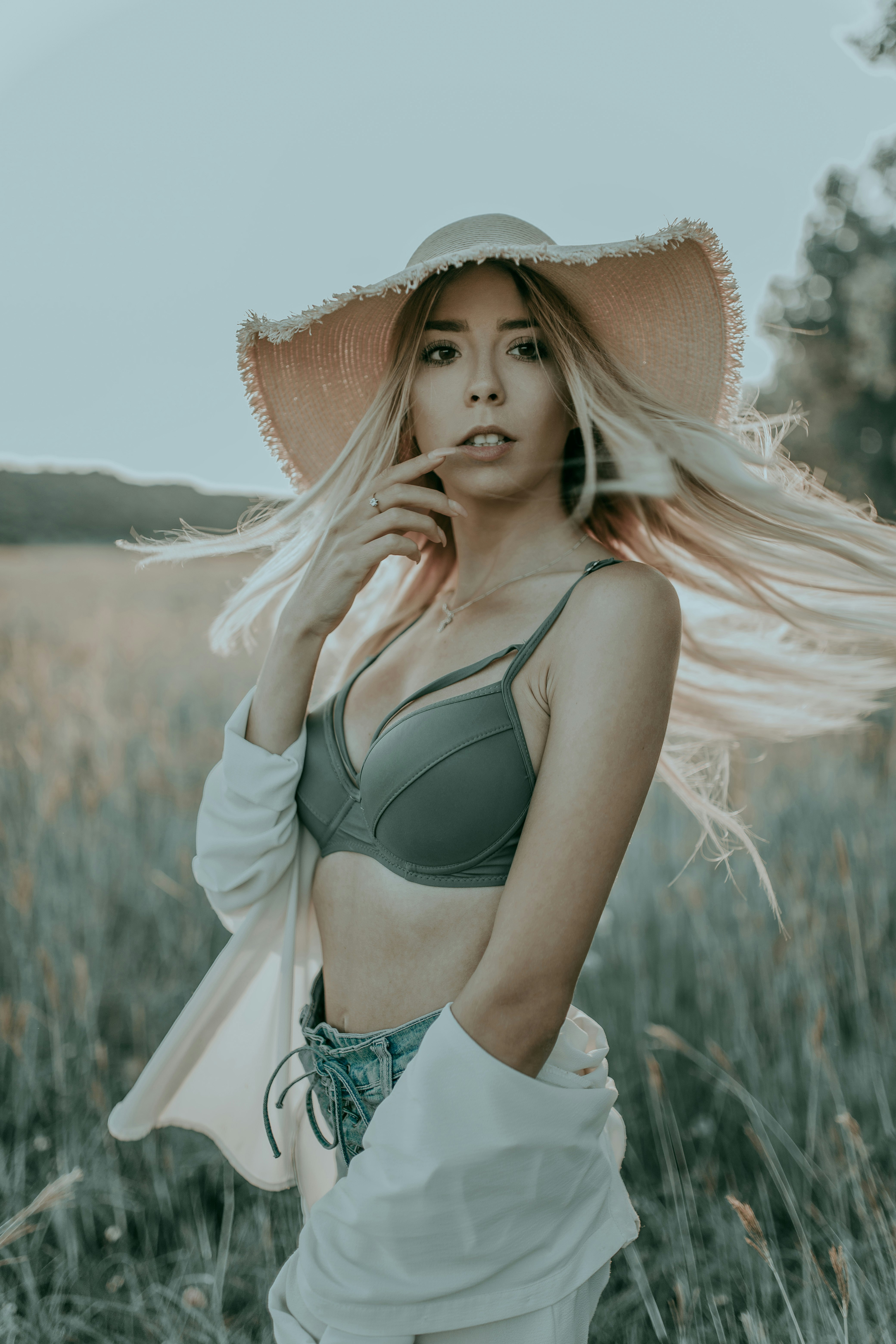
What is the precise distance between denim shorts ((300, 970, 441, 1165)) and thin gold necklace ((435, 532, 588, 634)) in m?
0.74

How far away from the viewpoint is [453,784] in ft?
4.77

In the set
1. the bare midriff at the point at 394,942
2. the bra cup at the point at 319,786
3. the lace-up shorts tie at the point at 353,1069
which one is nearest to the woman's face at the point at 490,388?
the bra cup at the point at 319,786

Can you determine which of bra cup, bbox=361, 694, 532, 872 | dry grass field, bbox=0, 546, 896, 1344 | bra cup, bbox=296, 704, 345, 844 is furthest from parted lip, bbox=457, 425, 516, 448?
dry grass field, bbox=0, 546, 896, 1344

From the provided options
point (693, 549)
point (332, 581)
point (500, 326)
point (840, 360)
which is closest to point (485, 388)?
point (500, 326)

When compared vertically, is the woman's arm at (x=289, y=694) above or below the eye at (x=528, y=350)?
below

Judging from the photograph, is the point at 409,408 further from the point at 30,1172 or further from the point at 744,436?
the point at 30,1172

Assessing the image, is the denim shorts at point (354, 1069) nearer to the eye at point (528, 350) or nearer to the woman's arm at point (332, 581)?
the woman's arm at point (332, 581)

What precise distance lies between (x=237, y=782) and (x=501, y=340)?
0.93 meters

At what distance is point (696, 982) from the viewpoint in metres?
3.55

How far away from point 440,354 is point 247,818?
0.92 metres

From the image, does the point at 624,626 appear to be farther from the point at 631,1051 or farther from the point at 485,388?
the point at 631,1051

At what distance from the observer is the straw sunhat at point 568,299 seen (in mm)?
1612

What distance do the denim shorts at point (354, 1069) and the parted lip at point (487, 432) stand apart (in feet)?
3.18

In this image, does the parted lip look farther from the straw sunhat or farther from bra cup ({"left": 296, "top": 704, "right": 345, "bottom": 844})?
bra cup ({"left": 296, "top": 704, "right": 345, "bottom": 844})
